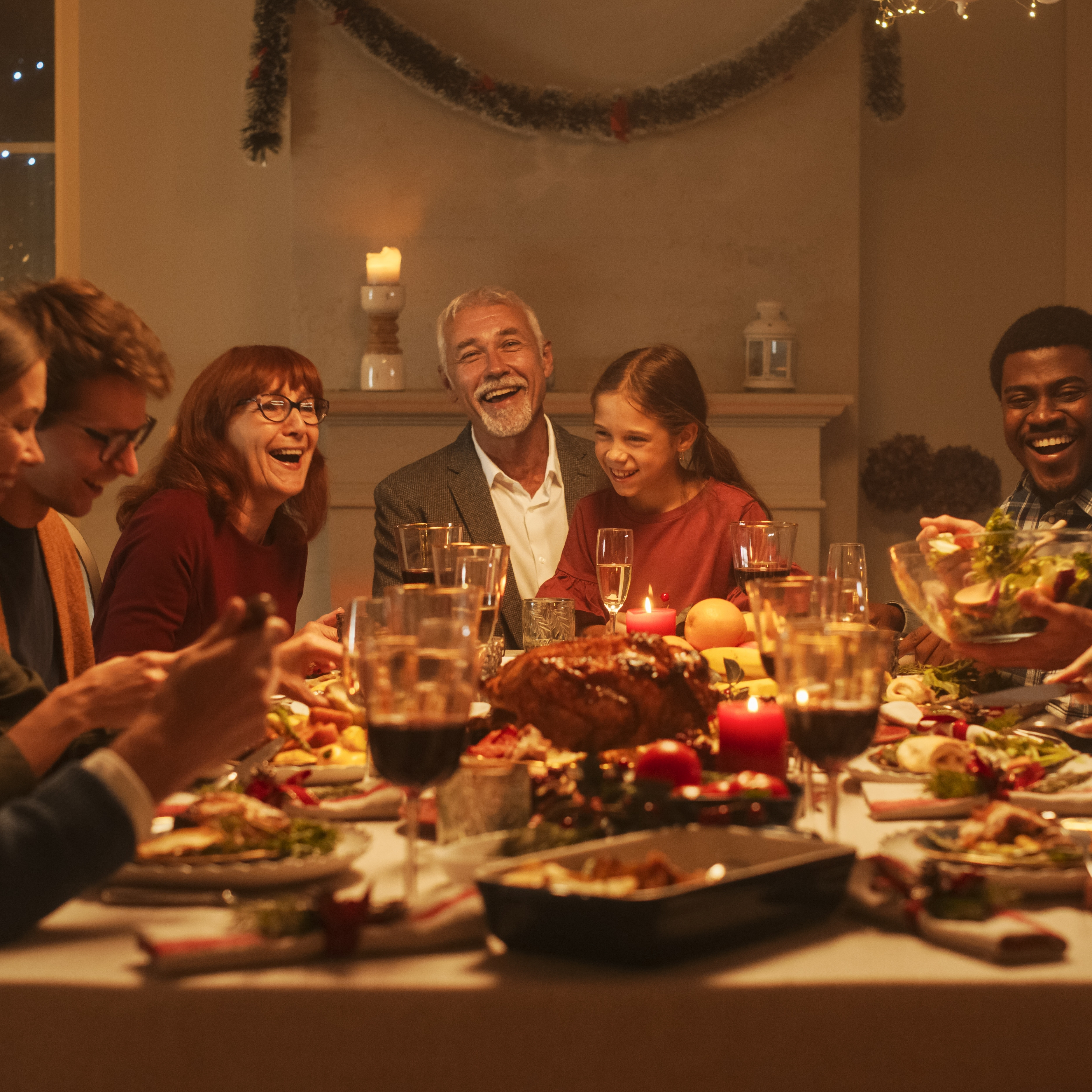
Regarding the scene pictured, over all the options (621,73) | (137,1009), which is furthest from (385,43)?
(137,1009)

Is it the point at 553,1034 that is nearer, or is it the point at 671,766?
the point at 553,1034

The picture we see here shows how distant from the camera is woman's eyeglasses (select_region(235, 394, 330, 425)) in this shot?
259 centimetres

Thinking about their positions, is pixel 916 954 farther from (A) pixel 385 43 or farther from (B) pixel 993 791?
(A) pixel 385 43

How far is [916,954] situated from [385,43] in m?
4.24

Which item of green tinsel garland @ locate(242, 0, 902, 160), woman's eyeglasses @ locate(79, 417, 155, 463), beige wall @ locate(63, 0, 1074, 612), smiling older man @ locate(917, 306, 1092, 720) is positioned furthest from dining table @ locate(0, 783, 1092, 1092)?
green tinsel garland @ locate(242, 0, 902, 160)

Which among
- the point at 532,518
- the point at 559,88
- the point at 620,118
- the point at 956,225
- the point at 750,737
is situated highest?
the point at 559,88

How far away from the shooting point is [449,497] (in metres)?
3.65

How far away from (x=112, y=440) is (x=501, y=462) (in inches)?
81.8

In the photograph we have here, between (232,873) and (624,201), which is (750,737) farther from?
(624,201)

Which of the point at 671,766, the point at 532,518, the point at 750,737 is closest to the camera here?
the point at 671,766

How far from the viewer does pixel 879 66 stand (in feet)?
14.8

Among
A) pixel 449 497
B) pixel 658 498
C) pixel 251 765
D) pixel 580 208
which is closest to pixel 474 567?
pixel 251 765

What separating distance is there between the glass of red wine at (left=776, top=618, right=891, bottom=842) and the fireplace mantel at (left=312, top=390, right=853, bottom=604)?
11.1 ft

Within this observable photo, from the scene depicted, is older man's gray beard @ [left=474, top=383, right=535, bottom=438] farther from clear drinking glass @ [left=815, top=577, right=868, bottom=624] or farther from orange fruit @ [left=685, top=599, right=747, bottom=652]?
clear drinking glass @ [left=815, top=577, right=868, bottom=624]
